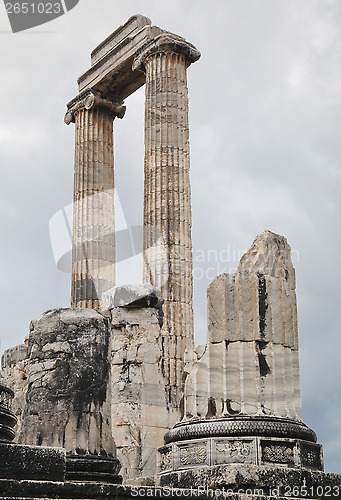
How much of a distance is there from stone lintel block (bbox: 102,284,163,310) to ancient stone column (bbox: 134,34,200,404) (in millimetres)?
6403

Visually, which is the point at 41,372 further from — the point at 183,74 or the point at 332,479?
the point at 183,74

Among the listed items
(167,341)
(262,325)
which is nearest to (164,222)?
(167,341)

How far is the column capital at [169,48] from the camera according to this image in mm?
22094

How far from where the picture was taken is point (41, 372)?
27.0 ft

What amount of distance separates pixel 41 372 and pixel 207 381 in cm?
177

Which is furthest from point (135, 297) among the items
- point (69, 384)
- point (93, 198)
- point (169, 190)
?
point (93, 198)

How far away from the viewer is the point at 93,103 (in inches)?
1006

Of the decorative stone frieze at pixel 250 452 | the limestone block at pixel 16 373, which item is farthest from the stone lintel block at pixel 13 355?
the decorative stone frieze at pixel 250 452

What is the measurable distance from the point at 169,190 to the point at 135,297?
957 centimetres

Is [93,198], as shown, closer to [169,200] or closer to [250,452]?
[169,200]

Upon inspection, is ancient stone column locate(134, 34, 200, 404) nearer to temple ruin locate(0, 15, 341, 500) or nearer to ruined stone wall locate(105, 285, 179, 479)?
ruined stone wall locate(105, 285, 179, 479)

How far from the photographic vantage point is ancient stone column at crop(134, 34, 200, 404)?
Answer: 754 inches

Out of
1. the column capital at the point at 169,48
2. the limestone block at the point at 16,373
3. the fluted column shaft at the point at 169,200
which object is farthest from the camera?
the column capital at the point at 169,48

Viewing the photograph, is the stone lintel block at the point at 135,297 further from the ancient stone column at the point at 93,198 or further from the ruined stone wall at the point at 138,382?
the ancient stone column at the point at 93,198
